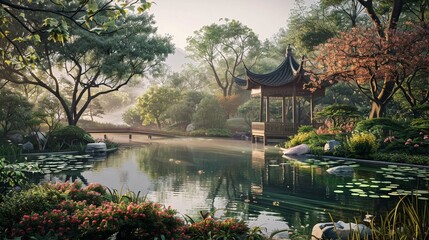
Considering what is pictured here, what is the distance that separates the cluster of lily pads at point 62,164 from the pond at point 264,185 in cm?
18

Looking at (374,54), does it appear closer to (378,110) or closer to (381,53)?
(381,53)

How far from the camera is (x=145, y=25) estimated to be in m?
22.1

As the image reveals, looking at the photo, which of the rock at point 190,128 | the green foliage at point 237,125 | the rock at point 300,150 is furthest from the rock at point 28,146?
the green foliage at point 237,125

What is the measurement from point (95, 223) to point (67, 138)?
16.3m

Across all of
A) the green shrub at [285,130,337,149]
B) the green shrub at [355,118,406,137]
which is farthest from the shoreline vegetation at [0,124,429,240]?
the green shrub at [285,130,337,149]

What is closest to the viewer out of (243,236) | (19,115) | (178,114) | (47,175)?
(243,236)

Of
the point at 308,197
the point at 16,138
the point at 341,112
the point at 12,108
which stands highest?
the point at 12,108

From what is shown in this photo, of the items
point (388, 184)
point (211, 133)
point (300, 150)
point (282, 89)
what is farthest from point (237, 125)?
point (388, 184)

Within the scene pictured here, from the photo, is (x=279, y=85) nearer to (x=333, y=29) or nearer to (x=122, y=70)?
(x=333, y=29)

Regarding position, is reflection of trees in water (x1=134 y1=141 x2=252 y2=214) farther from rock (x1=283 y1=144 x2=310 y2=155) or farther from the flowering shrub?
the flowering shrub

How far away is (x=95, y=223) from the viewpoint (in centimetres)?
386

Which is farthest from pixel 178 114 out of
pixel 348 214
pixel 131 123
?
pixel 348 214

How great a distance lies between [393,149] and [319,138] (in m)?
3.87

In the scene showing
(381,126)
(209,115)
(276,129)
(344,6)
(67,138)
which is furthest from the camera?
(209,115)
